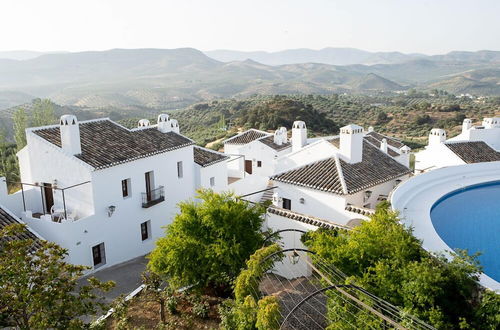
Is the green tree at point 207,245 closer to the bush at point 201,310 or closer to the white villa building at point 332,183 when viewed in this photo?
the bush at point 201,310

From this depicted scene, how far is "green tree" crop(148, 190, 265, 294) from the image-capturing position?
46.5ft

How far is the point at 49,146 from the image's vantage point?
1852 centimetres

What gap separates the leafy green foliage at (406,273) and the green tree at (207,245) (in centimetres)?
314

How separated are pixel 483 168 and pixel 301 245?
12936mm

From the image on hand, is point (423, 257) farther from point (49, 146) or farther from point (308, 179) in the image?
point (49, 146)

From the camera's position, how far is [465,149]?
2686cm

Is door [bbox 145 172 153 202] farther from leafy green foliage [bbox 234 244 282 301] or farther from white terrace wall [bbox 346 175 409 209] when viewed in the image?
leafy green foliage [bbox 234 244 282 301]

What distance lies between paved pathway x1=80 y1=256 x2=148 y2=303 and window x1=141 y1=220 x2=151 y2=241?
128cm

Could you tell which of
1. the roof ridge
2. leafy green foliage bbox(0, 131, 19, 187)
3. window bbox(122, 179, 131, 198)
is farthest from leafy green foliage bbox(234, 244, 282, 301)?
leafy green foliage bbox(0, 131, 19, 187)

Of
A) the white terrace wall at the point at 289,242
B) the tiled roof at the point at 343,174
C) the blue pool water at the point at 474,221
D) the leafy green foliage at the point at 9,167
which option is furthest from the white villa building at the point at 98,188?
the blue pool water at the point at 474,221

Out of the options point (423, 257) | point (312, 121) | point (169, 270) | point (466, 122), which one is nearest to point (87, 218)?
point (169, 270)

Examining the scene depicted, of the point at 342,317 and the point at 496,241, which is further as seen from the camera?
the point at 496,241

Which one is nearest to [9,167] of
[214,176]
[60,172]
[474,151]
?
[60,172]

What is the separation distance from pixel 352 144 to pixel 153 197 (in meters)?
10.3
